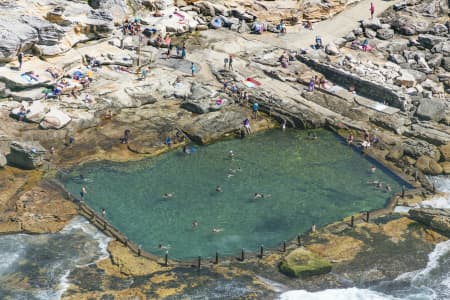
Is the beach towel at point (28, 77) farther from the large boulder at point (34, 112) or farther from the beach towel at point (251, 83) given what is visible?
the beach towel at point (251, 83)

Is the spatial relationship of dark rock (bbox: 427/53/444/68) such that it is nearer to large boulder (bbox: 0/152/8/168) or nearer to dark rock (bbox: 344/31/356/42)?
dark rock (bbox: 344/31/356/42)

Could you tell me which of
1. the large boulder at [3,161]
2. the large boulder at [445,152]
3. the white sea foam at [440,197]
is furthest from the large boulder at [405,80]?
the large boulder at [3,161]

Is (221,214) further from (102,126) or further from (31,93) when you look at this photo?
(31,93)

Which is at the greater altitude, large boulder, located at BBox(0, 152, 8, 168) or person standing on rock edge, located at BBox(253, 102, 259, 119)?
person standing on rock edge, located at BBox(253, 102, 259, 119)

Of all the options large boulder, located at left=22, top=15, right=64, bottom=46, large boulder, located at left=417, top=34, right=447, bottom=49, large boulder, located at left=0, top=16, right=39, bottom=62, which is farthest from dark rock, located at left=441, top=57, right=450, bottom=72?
large boulder, located at left=0, top=16, right=39, bottom=62

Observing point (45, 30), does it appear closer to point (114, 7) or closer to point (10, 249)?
point (114, 7)
